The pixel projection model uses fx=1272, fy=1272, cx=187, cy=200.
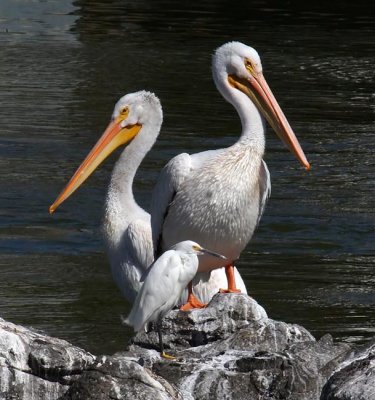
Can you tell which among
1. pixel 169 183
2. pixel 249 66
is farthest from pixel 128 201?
pixel 249 66

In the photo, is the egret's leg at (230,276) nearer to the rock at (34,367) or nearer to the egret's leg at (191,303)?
the egret's leg at (191,303)

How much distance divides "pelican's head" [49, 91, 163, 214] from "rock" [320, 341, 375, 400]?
103 inches

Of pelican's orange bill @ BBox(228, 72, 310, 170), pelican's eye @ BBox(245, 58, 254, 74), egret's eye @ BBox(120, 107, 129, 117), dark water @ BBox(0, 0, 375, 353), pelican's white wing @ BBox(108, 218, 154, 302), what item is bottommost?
dark water @ BBox(0, 0, 375, 353)

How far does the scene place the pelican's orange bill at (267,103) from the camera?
684 centimetres

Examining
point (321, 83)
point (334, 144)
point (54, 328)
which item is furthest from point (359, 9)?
point (54, 328)

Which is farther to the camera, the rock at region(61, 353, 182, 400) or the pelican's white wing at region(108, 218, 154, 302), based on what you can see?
the pelican's white wing at region(108, 218, 154, 302)

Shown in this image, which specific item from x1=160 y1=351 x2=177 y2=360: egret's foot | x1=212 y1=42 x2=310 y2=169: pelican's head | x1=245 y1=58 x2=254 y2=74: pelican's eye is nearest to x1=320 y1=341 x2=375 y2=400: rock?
x1=160 y1=351 x2=177 y2=360: egret's foot

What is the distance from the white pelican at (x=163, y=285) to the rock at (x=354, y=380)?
0.87 m

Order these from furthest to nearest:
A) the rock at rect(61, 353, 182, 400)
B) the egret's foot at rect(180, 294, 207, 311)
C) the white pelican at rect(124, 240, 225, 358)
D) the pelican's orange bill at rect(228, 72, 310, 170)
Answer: the pelican's orange bill at rect(228, 72, 310, 170) → the egret's foot at rect(180, 294, 207, 311) → the white pelican at rect(124, 240, 225, 358) → the rock at rect(61, 353, 182, 400)

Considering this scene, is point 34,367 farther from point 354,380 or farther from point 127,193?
point 127,193

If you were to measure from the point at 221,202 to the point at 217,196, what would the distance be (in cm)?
4

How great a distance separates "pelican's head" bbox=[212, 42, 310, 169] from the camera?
6.74 meters

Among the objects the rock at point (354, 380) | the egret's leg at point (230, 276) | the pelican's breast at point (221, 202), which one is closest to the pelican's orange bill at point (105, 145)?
the pelican's breast at point (221, 202)

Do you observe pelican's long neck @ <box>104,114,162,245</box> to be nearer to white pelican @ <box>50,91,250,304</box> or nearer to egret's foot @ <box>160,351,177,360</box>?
white pelican @ <box>50,91,250,304</box>
